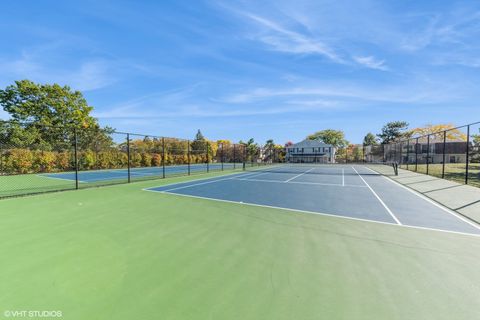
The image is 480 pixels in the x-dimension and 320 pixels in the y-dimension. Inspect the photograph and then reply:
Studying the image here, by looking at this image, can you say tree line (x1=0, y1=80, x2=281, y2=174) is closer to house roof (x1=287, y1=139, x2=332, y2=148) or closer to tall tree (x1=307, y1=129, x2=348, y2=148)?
house roof (x1=287, y1=139, x2=332, y2=148)

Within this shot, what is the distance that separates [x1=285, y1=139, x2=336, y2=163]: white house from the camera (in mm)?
55531

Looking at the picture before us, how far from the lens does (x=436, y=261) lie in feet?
9.57

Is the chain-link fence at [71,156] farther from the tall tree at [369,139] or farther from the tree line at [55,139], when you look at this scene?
the tall tree at [369,139]

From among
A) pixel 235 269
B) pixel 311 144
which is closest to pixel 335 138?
pixel 311 144

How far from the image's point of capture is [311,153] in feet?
188

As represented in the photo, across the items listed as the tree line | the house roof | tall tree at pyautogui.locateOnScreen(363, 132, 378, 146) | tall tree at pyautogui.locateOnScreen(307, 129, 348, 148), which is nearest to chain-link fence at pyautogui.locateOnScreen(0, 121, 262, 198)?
the tree line

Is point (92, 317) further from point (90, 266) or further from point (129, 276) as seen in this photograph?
point (90, 266)

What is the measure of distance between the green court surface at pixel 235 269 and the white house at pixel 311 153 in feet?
178

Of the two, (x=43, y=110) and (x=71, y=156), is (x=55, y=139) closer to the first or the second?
(x=43, y=110)

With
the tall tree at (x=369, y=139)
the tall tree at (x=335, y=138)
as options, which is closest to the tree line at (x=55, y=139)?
the tall tree at (x=335, y=138)

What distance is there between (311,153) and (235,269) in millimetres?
57874

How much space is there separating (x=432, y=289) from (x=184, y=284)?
8.69ft

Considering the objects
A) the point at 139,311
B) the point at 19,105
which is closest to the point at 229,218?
the point at 139,311

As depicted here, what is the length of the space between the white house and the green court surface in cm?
5419
